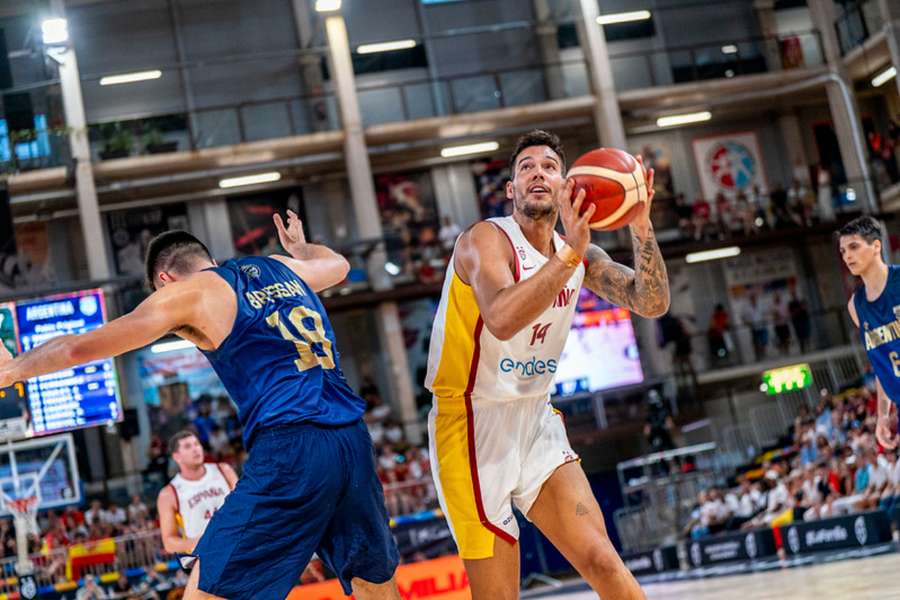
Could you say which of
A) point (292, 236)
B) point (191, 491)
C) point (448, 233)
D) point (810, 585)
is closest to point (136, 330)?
point (292, 236)

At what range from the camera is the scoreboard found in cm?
1972

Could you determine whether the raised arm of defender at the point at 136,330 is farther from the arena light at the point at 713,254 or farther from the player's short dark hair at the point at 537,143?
the arena light at the point at 713,254

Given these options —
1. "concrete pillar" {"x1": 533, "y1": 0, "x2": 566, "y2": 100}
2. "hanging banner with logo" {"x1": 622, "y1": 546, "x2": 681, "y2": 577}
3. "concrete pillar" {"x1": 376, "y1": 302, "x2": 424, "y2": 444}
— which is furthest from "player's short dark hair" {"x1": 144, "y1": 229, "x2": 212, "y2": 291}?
"concrete pillar" {"x1": 533, "y1": 0, "x2": 566, "y2": 100}

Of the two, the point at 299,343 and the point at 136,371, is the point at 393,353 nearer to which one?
the point at 136,371

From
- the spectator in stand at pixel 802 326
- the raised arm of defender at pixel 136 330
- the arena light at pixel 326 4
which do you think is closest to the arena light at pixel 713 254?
the spectator in stand at pixel 802 326

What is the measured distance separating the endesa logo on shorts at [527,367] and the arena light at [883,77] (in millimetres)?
27635

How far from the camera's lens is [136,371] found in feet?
100

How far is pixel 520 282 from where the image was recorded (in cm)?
498

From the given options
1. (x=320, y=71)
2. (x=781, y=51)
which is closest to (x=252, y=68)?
(x=320, y=71)

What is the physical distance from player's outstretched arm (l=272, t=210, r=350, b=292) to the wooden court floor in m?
4.24

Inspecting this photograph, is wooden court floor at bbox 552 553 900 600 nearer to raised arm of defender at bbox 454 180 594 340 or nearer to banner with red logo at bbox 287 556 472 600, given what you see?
banner with red logo at bbox 287 556 472 600

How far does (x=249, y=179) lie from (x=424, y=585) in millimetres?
20164

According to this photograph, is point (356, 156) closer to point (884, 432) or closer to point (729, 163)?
point (729, 163)

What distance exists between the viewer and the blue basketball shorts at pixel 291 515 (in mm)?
4820
